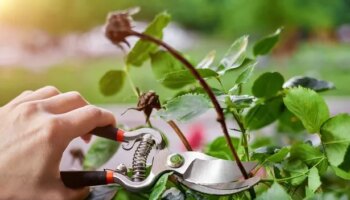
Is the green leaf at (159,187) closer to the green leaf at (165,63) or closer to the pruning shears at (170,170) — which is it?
the pruning shears at (170,170)

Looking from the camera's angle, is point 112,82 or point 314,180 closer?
point 314,180

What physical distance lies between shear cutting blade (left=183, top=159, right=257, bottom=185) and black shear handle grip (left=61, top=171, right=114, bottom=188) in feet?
0.19

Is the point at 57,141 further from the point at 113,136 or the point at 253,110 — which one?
the point at 253,110

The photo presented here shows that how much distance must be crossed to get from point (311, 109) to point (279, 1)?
3.68ft

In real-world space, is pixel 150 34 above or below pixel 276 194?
above

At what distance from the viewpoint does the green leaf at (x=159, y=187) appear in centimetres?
43

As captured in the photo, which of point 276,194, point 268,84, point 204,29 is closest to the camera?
point 276,194

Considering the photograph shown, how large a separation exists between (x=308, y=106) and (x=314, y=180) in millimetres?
54

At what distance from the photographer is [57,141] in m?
0.44

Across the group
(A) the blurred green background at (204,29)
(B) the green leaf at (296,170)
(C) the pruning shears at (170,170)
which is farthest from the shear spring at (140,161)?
(A) the blurred green background at (204,29)

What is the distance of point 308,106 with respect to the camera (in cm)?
45

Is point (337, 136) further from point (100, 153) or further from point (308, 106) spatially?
point (100, 153)

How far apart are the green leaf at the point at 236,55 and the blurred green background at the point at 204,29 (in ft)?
2.82

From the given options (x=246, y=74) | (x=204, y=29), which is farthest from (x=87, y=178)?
(x=204, y=29)
